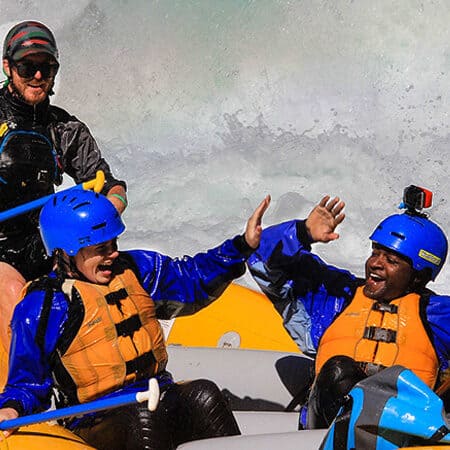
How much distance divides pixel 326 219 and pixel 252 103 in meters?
4.71

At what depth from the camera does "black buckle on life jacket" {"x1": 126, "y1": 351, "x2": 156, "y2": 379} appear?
7.64ft

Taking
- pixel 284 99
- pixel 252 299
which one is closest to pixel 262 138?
pixel 284 99

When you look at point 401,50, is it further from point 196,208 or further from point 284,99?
point 196,208

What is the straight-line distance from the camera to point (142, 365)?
2354mm

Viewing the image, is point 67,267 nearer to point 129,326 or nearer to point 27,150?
point 129,326

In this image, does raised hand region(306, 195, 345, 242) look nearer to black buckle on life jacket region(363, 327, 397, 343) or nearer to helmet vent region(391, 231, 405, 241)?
helmet vent region(391, 231, 405, 241)

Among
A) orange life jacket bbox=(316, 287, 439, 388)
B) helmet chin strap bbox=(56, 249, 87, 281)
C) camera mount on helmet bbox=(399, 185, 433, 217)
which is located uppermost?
camera mount on helmet bbox=(399, 185, 433, 217)

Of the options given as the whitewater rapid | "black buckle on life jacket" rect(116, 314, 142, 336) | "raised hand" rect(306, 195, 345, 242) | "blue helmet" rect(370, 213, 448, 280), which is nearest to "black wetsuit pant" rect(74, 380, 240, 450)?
"black buckle on life jacket" rect(116, 314, 142, 336)

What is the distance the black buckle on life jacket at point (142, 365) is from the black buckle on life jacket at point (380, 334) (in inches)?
24.4

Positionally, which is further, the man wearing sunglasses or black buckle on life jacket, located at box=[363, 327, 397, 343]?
the man wearing sunglasses

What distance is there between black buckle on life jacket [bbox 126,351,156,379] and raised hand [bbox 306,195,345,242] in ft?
1.97

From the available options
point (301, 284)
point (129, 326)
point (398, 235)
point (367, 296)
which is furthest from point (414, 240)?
point (129, 326)

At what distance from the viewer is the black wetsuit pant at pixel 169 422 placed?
2.20 metres

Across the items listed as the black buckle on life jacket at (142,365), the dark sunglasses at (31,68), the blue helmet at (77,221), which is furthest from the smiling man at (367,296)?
the dark sunglasses at (31,68)
